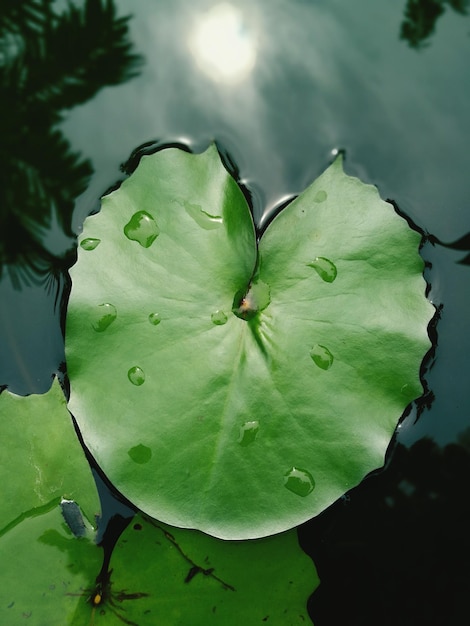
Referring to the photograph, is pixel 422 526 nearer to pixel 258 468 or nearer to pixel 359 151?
pixel 258 468

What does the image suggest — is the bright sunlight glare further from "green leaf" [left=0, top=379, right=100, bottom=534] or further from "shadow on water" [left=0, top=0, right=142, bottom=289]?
"green leaf" [left=0, top=379, right=100, bottom=534]

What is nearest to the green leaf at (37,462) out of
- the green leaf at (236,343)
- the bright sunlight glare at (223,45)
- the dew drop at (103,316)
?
the green leaf at (236,343)

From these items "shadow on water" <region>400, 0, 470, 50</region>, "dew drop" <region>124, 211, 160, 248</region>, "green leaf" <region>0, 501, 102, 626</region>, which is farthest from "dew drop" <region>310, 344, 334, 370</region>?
"shadow on water" <region>400, 0, 470, 50</region>

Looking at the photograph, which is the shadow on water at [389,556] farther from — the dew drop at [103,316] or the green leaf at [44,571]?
the dew drop at [103,316]

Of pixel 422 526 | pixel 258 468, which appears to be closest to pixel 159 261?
pixel 258 468

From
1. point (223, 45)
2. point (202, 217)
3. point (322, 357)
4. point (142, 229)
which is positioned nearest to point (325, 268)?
point (322, 357)

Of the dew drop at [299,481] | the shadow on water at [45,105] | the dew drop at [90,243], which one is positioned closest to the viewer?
the dew drop at [299,481]

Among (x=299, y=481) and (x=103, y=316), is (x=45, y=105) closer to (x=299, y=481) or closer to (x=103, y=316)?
(x=103, y=316)
